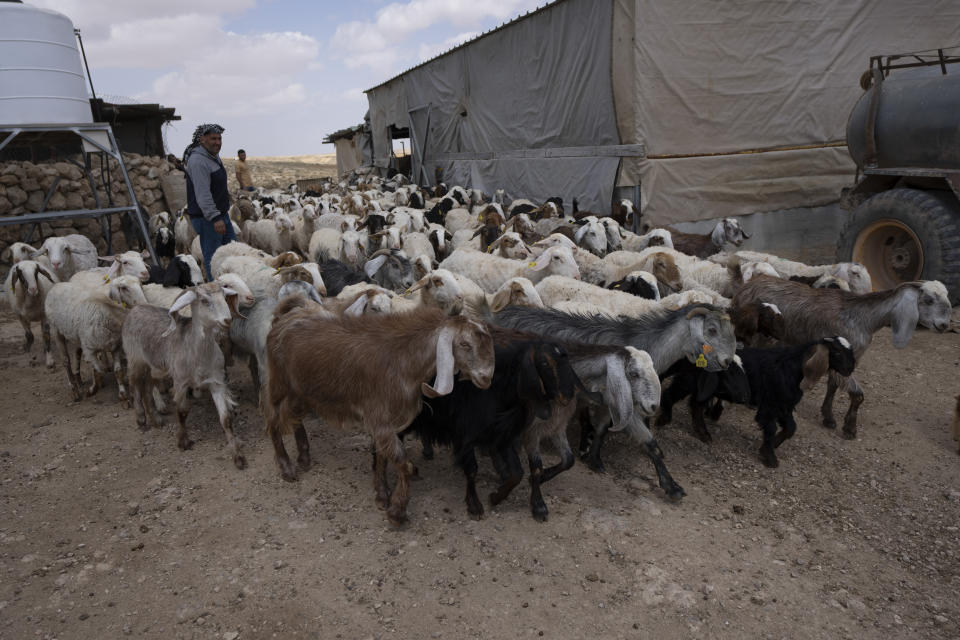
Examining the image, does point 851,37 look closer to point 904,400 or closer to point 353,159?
point 904,400

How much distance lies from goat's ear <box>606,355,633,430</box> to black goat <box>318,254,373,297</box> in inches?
146

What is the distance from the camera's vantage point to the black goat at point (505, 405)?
363 centimetres

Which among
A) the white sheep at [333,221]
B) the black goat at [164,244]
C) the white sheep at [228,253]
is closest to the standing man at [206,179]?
the white sheep at [228,253]

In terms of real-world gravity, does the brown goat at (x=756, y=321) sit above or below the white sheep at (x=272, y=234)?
below

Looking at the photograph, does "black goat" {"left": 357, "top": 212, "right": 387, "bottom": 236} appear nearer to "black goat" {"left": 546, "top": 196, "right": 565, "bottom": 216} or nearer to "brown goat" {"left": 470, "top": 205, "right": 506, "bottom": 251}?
"brown goat" {"left": 470, "top": 205, "right": 506, "bottom": 251}

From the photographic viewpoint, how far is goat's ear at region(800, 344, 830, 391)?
14.9ft

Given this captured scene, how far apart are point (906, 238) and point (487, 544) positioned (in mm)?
6994

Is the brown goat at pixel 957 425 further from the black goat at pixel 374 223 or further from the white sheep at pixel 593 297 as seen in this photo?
the black goat at pixel 374 223

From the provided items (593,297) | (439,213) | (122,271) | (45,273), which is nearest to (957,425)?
(593,297)

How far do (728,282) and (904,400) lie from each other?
195cm

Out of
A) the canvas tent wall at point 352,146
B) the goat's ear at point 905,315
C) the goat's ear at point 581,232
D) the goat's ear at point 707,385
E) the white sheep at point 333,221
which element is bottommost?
the goat's ear at point 707,385

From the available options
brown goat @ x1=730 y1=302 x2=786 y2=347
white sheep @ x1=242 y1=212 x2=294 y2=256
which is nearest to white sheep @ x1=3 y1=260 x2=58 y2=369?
white sheep @ x1=242 y1=212 x2=294 y2=256

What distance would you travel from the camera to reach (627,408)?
12.8 feet

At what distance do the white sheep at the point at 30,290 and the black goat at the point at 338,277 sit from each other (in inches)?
126
